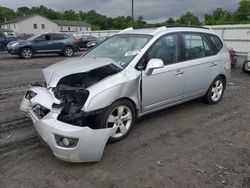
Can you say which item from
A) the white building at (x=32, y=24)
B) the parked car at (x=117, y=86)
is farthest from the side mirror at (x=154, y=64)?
the white building at (x=32, y=24)

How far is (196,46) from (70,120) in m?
3.08

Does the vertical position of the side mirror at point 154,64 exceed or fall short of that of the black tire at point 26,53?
it exceeds it

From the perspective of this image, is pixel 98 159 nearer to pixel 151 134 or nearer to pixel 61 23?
pixel 151 134

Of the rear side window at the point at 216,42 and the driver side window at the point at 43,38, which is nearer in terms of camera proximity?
the rear side window at the point at 216,42

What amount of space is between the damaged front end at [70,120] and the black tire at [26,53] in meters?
11.9

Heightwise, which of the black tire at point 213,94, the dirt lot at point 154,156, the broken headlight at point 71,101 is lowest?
the dirt lot at point 154,156

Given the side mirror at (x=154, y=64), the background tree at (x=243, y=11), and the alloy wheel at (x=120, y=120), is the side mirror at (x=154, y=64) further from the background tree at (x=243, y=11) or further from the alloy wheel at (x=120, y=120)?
the background tree at (x=243, y=11)

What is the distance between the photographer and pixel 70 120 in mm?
3004

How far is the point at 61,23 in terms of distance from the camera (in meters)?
70.6

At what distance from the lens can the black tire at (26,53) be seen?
1419cm

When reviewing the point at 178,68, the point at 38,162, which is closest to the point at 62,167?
the point at 38,162

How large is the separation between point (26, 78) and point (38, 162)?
5.82 metres

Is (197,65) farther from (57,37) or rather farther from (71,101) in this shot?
(57,37)

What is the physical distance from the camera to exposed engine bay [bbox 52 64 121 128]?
9.98 feet
